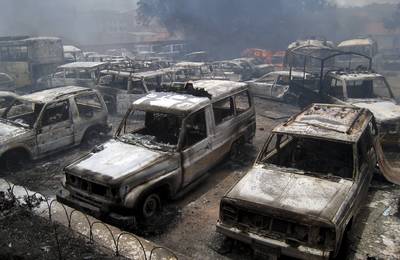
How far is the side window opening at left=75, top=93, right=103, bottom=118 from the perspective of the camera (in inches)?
388

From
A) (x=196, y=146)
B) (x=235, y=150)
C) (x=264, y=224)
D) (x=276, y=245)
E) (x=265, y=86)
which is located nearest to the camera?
(x=276, y=245)

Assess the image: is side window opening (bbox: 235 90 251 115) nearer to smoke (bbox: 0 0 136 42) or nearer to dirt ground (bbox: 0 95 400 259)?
dirt ground (bbox: 0 95 400 259)

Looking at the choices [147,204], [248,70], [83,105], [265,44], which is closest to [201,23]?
[265,44]

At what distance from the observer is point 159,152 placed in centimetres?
631

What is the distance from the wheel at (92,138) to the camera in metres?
9.72

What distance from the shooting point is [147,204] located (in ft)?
19.4

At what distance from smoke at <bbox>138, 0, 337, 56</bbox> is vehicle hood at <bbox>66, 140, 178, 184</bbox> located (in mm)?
28878

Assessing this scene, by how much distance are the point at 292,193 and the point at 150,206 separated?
2.36 m

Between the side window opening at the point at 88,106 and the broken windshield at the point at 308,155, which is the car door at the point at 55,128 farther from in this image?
the broken windshield at the point at 308,155

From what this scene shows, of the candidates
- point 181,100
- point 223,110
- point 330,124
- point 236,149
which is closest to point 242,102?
point 223,110

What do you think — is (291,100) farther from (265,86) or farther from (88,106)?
(88,106)

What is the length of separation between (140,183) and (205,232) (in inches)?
51.6

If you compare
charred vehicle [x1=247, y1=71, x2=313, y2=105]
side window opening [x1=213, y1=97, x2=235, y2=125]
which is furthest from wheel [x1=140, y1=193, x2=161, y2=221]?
charred vehicle [x1=247, y1=71, x2=313, y2=105]

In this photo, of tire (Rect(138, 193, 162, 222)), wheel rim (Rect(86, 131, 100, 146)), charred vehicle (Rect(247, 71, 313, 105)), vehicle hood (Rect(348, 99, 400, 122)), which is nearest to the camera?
tire (Rect(138, 193, 162, 222))
